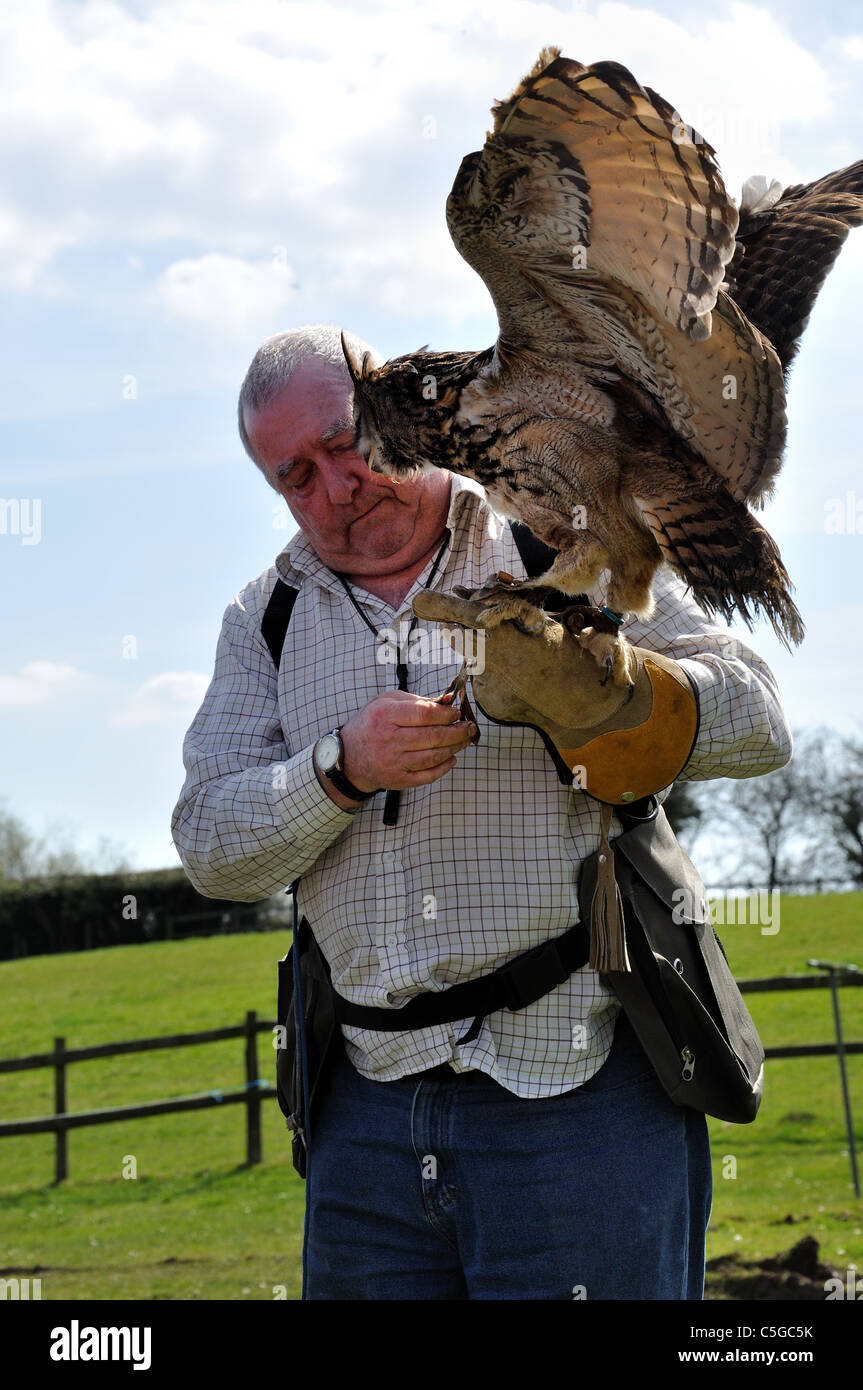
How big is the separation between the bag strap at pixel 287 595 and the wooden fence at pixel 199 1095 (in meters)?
8.95

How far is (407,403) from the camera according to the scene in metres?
3.24

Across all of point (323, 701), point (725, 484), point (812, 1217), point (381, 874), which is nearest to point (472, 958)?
point (381, 874)

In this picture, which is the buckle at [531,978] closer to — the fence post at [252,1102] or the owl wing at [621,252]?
the owl wing at [621,252]

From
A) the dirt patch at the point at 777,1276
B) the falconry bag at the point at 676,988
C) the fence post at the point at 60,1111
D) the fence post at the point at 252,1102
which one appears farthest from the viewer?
the fence post at the point at 60,1111

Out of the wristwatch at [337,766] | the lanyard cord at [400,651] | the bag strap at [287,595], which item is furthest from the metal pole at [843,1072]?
the wristwatch at [337,766]

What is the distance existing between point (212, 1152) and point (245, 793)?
12.5 meters

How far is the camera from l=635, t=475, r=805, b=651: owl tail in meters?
3.01

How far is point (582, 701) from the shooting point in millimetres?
2596

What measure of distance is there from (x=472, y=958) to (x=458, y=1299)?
2.43 feet

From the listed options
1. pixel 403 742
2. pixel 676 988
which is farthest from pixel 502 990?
pixel 403 742

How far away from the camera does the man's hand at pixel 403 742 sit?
2473 millimetres

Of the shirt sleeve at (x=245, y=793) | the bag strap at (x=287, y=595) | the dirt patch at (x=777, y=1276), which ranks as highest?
the bag strap at (x=287, y=595)

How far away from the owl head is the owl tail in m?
0.60
